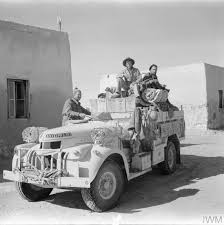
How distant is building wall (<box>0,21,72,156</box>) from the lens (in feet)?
32.4

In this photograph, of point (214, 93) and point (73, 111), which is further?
point (214, 93)

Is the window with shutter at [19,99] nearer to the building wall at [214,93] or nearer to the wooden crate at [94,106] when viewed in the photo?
the wooden crate at [94,106]

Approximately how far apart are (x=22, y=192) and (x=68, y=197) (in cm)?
79

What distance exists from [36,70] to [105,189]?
6224 mm

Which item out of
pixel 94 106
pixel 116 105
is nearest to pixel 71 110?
pixel 94 106

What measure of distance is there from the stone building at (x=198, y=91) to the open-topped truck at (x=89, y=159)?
1245 cm

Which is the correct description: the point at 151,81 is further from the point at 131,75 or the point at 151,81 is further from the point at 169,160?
the point at 169,160

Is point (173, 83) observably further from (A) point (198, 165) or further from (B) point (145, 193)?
(B) point (145, 193)

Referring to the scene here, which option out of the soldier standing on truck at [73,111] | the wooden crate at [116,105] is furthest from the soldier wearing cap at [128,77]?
the soldier standing on truck at [73,111]

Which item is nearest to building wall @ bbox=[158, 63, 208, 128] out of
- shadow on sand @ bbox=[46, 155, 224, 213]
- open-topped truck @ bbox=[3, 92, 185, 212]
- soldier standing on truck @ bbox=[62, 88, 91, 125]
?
shadow on sand @ bbox=[46, 155, 224, 213]

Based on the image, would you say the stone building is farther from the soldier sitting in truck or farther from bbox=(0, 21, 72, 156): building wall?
the soldier sitting in truck

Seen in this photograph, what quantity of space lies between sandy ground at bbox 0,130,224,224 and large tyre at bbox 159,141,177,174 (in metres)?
0.18

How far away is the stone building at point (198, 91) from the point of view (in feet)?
61.0

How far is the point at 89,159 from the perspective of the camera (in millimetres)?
5090
